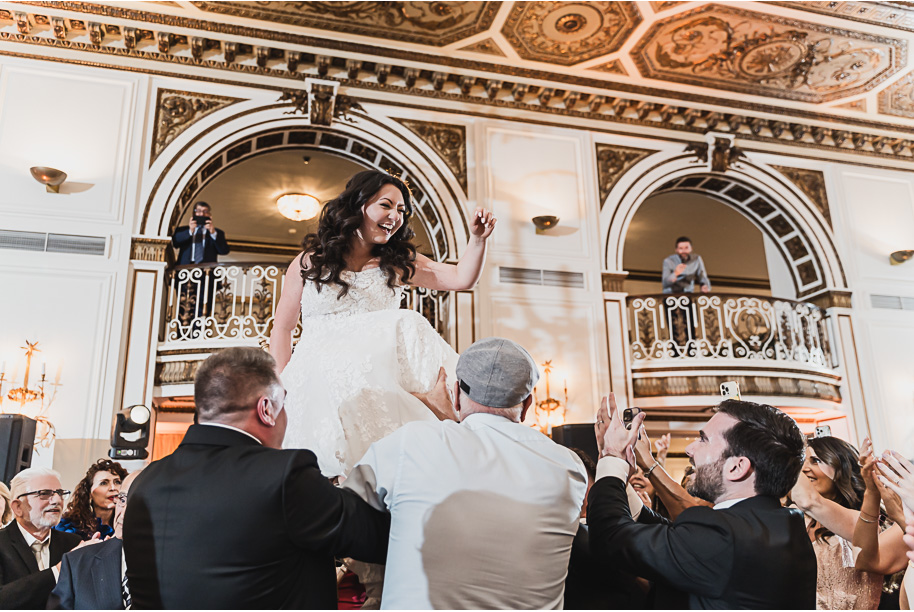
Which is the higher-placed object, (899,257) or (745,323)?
(899,257)

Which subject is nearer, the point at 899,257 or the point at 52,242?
the point at 52,242

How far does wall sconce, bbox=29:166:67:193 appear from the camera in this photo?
7.12 metres

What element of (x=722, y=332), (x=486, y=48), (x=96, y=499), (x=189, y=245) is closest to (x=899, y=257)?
(x=722, y=332)

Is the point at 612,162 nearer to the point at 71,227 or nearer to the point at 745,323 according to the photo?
the point at 745,323

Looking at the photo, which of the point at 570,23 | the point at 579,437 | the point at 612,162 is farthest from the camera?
the point at 612,162

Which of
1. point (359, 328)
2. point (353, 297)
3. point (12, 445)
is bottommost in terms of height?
point (12, 445)

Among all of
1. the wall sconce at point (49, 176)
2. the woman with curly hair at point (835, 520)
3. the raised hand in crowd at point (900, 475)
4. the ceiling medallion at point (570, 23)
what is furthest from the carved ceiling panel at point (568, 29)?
the raised hand in crowd at point (900, 475)

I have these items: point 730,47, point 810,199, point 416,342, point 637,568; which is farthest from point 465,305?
point 637,568

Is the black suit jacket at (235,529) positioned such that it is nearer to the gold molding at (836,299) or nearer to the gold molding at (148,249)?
the gold molding at (148,249)

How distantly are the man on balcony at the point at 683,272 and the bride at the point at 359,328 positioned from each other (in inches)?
266

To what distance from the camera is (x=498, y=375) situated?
72.0 inches

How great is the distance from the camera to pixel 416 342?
246cm

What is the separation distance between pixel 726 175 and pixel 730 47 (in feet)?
5.33

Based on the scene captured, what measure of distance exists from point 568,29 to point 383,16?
2.10 m
